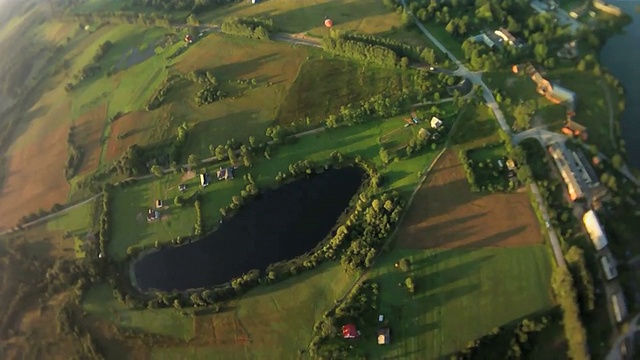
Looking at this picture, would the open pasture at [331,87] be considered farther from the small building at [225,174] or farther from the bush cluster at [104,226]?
the bush cluster at [104,226]

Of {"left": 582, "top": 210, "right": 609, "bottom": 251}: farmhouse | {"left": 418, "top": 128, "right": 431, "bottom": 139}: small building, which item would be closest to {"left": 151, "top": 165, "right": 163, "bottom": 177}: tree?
{"left": 418, "top": 128, "right": 431, "bottom": 139}: small building

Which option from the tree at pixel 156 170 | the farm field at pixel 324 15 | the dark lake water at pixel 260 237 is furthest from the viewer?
the farm field at pixel 324 15

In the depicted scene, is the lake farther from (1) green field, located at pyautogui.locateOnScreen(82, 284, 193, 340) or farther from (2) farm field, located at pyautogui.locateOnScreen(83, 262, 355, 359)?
(1) green field, located at pyautogui.locateOnScreen(82, 284, 193, 340)

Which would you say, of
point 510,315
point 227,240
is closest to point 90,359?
point 227,240

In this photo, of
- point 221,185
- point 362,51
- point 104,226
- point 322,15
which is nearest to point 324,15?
point 322,15

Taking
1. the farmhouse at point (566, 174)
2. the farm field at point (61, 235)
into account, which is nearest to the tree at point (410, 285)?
the farmhouse at point (566, 174)

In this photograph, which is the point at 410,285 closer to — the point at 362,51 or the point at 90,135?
the point at 362,51

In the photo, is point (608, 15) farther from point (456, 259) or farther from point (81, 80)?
point (81, 80)
